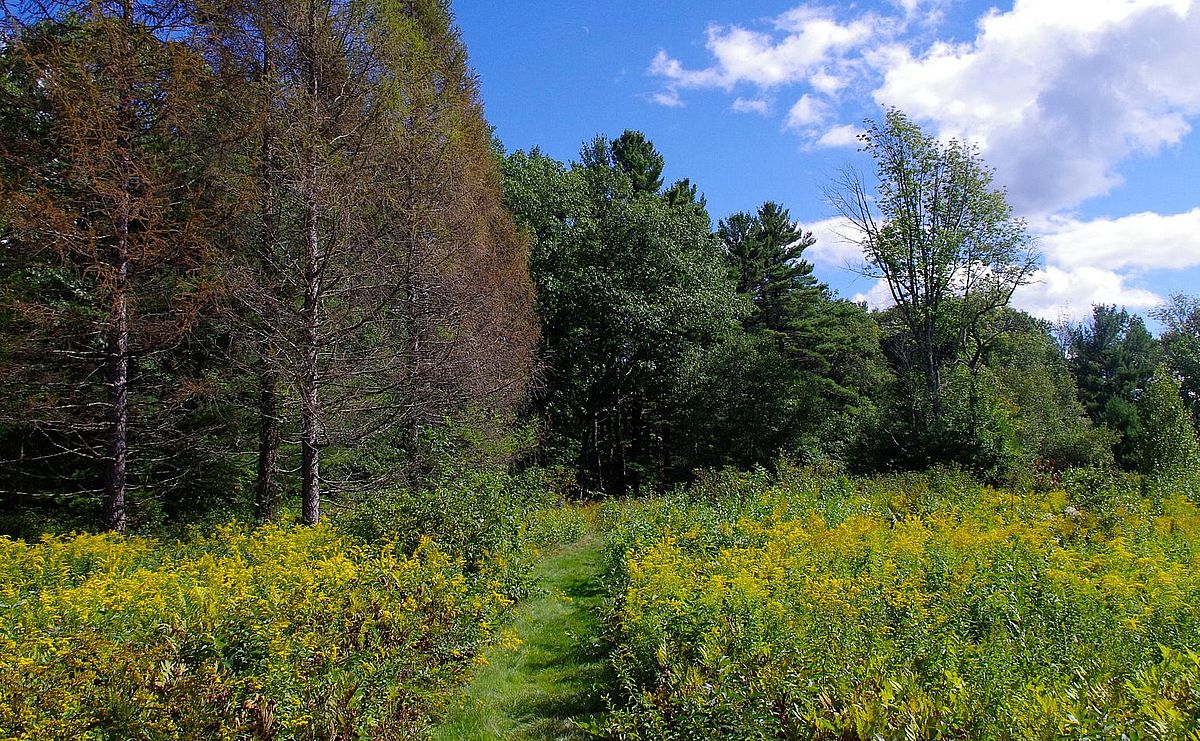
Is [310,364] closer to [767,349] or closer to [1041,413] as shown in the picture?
[767,349]

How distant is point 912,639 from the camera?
366cm

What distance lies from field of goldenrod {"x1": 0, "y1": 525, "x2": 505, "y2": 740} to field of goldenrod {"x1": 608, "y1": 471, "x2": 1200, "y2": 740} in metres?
1.25

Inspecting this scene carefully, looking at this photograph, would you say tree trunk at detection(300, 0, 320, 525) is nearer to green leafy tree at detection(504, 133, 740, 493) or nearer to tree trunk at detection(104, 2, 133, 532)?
tree trunk at detection(104, 2, 133, 532)

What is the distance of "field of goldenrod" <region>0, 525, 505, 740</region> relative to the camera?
2990 mm

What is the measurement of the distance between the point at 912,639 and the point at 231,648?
3488mm

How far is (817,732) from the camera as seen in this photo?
273cm

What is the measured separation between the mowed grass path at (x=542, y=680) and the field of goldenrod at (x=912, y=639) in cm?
45

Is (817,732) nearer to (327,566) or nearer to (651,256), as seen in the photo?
(327,566)

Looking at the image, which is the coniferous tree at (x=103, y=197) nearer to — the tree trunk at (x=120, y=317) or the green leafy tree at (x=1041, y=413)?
the tree trunk at (x=120, y=317)

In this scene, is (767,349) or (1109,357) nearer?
(767,349)

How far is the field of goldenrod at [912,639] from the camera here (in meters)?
2.58

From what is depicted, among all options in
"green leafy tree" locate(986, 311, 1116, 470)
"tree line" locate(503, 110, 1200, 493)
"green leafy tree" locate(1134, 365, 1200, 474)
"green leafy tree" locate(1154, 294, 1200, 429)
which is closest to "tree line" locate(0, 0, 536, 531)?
"tree line" locate(503, 110, 1200, 493)

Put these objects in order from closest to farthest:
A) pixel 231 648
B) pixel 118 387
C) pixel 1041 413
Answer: pixel 231 648 < pixel 118 387 < pixel 1041 413

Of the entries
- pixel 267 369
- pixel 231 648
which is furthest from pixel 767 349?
pixel 231 648
